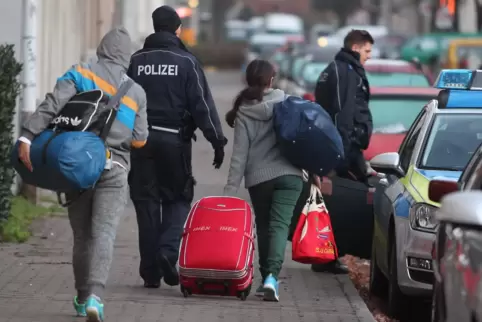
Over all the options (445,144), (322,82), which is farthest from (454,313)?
(322,82)

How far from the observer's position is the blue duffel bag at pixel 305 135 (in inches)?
376

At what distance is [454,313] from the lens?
6254mm

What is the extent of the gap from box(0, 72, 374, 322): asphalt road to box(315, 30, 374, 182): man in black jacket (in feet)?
3.39

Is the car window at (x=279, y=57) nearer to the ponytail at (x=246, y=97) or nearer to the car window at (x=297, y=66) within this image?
the car window at (x=297, y=66)

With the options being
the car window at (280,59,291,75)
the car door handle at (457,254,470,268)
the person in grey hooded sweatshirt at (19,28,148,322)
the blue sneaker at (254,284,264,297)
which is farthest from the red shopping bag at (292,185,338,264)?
the car window at (280,59,291,75)

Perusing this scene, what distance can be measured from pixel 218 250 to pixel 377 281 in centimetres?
188

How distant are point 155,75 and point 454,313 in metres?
4.13

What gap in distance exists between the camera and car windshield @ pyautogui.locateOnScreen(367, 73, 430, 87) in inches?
742

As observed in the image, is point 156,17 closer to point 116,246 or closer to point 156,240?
point 156,240

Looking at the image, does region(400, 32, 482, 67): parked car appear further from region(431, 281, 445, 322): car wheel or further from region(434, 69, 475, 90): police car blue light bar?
region(431, 281, 445, 322): car wheel

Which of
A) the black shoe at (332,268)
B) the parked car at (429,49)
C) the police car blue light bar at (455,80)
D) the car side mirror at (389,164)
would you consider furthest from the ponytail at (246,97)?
the parked car at (429,49)

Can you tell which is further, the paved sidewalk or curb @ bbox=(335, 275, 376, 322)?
curb @ bbox=(335, 275, 376, 322)

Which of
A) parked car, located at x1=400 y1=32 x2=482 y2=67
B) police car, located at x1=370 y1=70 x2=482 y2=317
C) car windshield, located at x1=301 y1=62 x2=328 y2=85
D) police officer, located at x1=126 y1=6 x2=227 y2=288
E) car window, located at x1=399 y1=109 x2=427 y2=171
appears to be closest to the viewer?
police car, located at x1=370 y1=70 x2=482 y2=317

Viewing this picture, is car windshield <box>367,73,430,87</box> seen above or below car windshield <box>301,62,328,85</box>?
above
